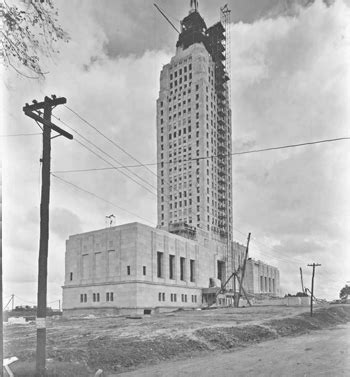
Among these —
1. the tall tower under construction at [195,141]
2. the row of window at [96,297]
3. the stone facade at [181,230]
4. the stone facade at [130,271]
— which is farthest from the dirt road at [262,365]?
the tall tower under construction at [195,141]

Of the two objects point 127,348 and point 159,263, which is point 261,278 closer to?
point 159,263

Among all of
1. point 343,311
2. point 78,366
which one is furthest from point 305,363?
point 343,311

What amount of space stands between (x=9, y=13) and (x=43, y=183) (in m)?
6.14

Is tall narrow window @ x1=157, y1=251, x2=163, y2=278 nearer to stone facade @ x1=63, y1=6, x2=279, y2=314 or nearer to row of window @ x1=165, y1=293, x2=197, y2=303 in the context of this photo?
stone facade @ x1=63, y1=6, x2=279, y2=314

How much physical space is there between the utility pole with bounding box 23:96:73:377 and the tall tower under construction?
79816 millimetres

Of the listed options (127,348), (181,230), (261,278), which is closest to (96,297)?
(181,230)

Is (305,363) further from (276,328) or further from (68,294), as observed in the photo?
(68,294)

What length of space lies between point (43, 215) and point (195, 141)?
87.3 m

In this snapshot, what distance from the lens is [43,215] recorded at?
36.4 ft

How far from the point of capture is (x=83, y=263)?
70.2 metres

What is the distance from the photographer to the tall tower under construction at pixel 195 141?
94.9 metres

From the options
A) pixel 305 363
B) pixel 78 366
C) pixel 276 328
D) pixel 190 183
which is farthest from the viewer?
pixel 190 183

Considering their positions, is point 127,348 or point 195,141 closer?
point 127,348

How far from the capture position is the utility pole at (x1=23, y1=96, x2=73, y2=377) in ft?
34.1
